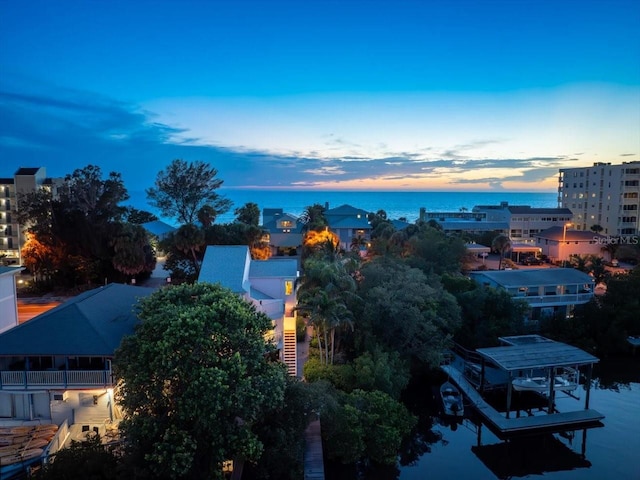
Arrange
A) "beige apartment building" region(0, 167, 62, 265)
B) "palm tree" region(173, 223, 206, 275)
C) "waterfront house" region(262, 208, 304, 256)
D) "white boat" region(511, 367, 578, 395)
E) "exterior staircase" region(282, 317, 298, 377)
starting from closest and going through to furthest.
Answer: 1. "white boat" region(511, 367, 578, 395)
2. "exterior staircase" region(282, 317, 298, 377)
3. "palm tree" region(173, 223, 206, 275)
4. "beige apartment building" region(0, 167, 62, 265)
5. "waterfront house" region(262, 208, 304, 256)

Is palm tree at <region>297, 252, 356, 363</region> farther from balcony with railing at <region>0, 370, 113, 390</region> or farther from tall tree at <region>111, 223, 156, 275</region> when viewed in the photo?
tall tree at <region>111, 223, 156, 275</region>

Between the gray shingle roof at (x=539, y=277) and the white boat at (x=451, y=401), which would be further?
the gray shingle roof at (x=539, y=277)

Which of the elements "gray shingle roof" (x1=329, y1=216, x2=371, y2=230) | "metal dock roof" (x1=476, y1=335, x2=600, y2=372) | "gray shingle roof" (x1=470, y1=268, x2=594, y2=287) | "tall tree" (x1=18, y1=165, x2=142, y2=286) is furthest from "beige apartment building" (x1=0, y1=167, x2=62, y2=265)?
"metal dock roof" (x1=476, y1=335, x2=600, y2=372)

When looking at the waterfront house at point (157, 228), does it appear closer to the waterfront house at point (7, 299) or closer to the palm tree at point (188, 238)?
the palm tree at point (188, 238)

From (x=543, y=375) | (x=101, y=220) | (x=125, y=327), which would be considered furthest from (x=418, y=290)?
(x=101, y=220)

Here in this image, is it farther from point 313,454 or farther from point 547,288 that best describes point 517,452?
point 547,288

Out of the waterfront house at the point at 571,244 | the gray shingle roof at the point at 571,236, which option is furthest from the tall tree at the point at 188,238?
the gray shingle roof at the point at 571,236
